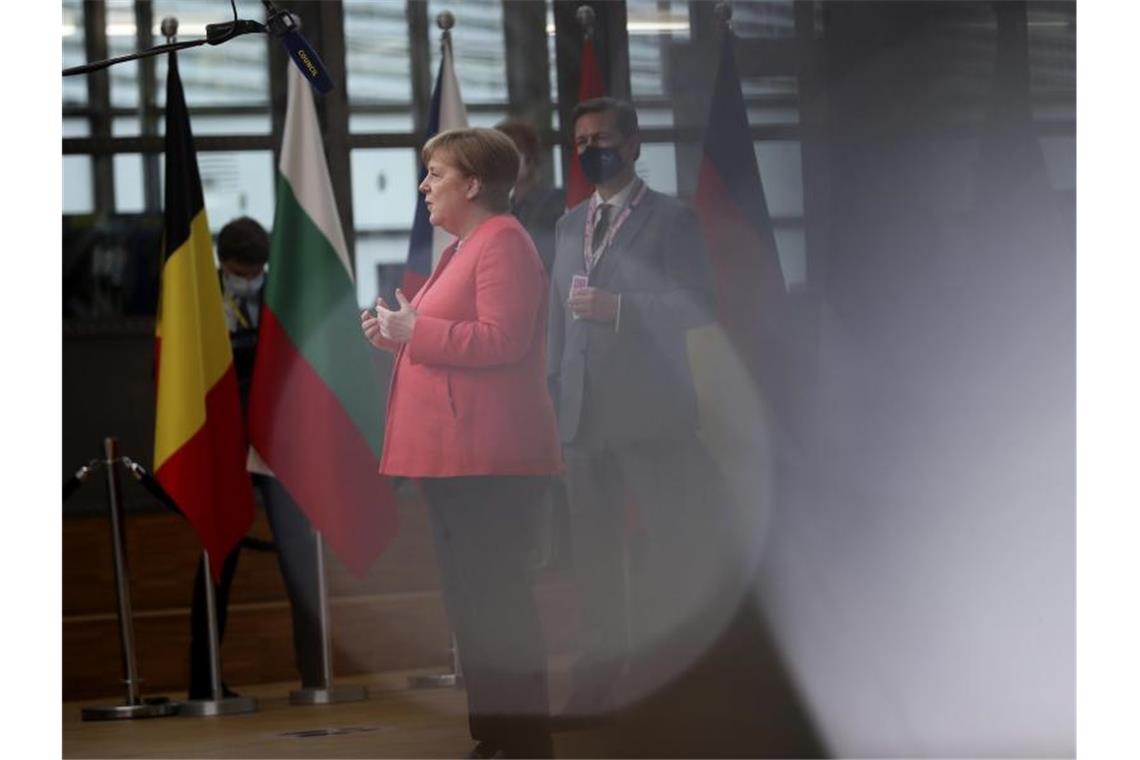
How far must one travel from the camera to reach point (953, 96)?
3830 mm

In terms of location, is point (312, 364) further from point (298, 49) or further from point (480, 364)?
point (298, 49)

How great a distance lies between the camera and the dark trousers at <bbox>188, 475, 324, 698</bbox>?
15.4 ft

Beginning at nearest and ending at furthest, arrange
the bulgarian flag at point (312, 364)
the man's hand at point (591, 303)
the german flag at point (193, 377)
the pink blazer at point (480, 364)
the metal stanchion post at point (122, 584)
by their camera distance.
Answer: the pink blazer at point (480, 364), the man's hand at point (591, 303), the bulgarian flag at point (312, 364), the german flag at point (193, 377), the metal stanchion post at point (122, 584)

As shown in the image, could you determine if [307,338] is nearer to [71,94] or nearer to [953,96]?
[953,96]

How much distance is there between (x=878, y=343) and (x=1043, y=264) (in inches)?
13.7

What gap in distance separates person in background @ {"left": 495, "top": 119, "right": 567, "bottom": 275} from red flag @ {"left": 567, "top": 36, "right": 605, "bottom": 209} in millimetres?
24

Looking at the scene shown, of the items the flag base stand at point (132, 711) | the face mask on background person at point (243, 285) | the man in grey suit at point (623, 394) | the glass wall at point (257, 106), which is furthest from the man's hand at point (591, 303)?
the flag base stand at point (132, 711)

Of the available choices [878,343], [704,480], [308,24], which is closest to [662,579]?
[704,480]

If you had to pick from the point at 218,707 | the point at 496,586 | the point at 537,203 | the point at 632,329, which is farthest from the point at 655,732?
the point at 218,707

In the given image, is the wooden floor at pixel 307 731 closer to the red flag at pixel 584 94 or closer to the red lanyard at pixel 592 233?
the red lanyard at pixel 592 233

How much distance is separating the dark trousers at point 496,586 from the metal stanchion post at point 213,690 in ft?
3.81

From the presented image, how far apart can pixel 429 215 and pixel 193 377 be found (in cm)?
92

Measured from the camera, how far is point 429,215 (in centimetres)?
369

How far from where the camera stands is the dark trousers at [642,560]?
369 cm
